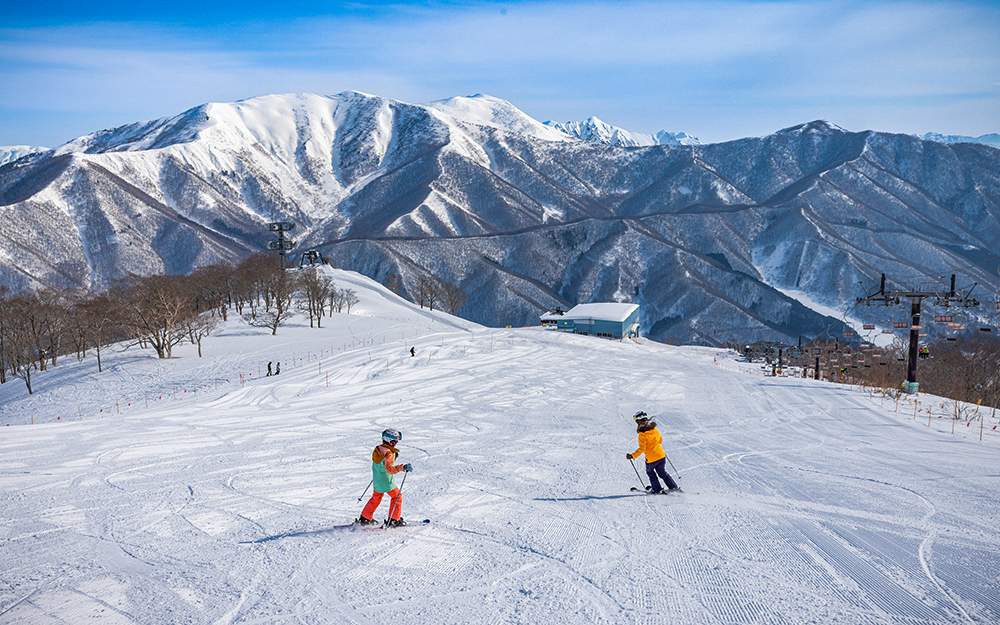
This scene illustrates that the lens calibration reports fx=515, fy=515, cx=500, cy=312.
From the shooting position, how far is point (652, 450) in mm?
10688

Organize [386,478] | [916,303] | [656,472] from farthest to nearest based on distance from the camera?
1. [916,303]
2. [656,472]
3. [386,478]

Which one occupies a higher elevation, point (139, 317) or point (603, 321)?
point (139, 317)

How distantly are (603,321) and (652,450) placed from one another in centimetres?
7351

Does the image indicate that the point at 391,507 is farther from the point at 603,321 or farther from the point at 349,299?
the point at 603,321

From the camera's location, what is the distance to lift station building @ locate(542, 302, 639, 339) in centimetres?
8194

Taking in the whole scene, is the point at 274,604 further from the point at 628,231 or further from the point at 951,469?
the point at 628,231

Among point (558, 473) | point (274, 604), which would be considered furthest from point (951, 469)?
point (274, 604)

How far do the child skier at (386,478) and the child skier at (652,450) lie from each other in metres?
Result: 4.64

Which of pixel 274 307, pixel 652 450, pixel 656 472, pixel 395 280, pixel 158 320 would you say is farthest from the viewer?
pixel 395 280

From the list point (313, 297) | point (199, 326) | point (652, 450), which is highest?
point (313, 297)

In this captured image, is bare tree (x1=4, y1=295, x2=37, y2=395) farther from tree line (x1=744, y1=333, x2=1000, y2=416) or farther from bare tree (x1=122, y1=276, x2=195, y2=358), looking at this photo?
tree line (x1=744, y1=333, x2=1000, y2=416)

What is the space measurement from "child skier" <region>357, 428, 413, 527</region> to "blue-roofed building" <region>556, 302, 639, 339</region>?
72840mm

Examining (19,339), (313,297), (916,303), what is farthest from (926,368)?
(19,339)

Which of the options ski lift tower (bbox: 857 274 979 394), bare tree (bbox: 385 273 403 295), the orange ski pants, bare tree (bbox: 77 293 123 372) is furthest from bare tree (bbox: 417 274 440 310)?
the orange ski pants
